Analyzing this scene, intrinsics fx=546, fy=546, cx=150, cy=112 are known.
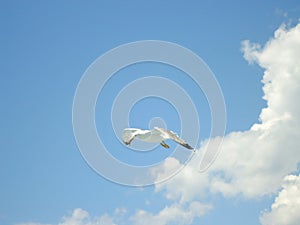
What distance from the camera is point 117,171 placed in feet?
220

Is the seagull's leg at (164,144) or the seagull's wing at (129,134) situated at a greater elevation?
the seagull's wing at (129,134)

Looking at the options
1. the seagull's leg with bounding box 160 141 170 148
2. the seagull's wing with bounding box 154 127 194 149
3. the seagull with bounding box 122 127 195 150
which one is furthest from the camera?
the seagull's leg with bounding box 160 141 170 148

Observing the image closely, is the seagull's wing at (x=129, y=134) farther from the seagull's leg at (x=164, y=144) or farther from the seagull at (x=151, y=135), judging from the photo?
the seagull's leg at (x=164, y=144)

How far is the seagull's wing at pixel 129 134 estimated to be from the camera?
59.6 metres

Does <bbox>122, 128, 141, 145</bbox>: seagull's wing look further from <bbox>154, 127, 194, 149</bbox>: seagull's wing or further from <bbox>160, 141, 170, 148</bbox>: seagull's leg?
<bbox>154, 127, 194, 149</bbox>: seagull's wing

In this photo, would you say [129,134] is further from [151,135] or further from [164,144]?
[164,144]

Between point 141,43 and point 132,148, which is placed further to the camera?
point 141,43

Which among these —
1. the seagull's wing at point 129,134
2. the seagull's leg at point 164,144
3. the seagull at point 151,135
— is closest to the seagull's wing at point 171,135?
the seagull at point 151,135

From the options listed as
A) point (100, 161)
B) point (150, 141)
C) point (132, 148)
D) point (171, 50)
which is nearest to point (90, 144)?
point (100, 161)

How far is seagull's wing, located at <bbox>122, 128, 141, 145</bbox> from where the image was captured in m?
59.6

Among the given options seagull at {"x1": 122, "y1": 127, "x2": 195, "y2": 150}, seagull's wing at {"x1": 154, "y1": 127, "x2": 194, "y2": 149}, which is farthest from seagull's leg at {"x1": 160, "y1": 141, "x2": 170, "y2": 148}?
seagull's wing at {"x1": 154, "y1": 127, "x2": 194, "y2": 149}

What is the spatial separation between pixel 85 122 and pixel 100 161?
20.7 ft

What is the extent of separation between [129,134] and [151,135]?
3283mm

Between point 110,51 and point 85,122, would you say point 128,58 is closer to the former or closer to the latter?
point 110,51
